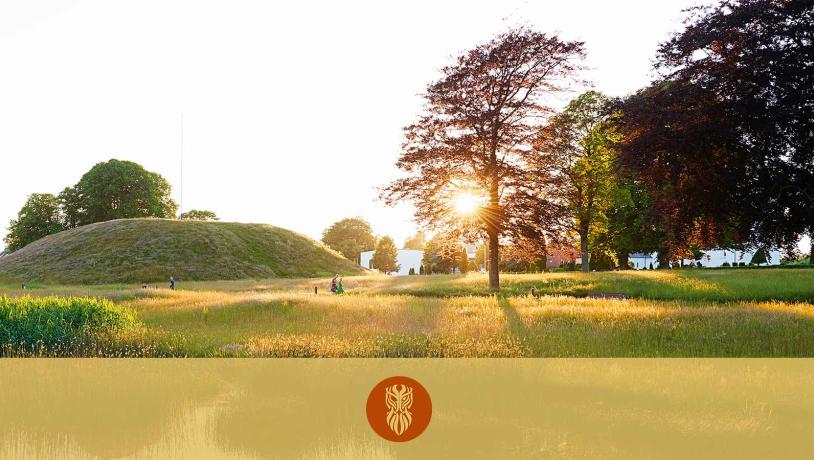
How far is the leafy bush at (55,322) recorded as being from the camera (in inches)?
619

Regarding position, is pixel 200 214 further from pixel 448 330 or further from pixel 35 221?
pixel 448 330

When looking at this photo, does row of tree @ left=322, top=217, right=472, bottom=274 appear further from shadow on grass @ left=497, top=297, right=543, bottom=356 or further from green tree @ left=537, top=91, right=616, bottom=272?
shadow on grass @ left=497, top=297, right=543, bottom=356

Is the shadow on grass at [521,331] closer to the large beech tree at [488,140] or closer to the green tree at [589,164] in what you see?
the large beech tree at [488,140]

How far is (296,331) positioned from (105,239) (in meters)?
63.5

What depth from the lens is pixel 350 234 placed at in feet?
432

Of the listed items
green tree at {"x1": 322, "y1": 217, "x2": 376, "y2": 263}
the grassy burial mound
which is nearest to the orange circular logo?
the grassy burial mound

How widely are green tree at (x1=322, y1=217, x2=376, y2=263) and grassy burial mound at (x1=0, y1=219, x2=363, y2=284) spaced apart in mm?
43510

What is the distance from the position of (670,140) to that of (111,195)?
85.5 meters

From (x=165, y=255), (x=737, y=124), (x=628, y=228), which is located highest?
(x=737, y=124)

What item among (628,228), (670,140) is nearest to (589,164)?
(628,228)
